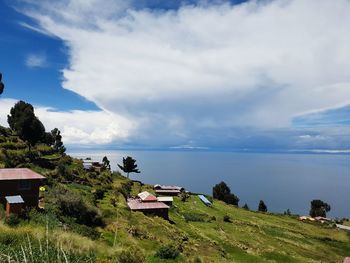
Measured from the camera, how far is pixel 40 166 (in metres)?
70.1

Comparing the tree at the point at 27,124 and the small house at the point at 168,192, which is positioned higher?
the tree at the point at 27,124

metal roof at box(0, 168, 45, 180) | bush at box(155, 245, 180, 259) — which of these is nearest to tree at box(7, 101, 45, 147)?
metal roof at box(0, 168, 45, 180)

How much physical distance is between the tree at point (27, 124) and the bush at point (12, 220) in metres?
51.4

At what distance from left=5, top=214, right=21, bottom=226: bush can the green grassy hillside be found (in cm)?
9

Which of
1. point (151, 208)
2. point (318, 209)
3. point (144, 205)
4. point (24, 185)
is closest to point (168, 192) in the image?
point (144, 205)

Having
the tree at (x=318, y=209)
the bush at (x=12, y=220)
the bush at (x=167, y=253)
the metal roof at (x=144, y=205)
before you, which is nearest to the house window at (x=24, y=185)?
the bush at (x=12, y=220)

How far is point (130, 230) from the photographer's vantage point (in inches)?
1654

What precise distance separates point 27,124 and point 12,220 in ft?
172

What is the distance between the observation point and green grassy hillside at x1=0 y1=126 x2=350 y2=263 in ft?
91.0

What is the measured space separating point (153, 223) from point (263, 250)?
1660 cm

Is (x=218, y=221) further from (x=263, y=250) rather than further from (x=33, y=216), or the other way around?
(x=33, y=216)

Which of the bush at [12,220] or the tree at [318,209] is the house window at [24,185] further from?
the tree at [318,209]

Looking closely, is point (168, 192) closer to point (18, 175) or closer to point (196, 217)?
point (196, 217)

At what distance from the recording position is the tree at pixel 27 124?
265ft
